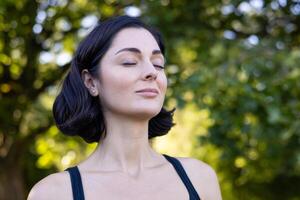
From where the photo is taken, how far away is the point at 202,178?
2.62 m

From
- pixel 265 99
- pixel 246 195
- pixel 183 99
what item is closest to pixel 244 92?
pixel 265 99

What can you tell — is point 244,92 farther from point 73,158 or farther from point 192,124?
point 192,124

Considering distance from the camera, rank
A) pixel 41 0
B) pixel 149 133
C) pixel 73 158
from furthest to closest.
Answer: pixel 73 158
pixel 41 0
pixel 149 133

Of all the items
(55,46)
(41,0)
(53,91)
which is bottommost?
(53,91)

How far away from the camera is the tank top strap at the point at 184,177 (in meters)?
2.50

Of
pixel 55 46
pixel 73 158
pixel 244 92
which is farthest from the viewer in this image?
pixel 73 158

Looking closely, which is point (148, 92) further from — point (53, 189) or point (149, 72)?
point (53, 189)

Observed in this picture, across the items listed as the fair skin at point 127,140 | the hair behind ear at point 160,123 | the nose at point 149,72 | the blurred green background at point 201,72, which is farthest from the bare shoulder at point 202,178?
the blurred green background at point 201,72

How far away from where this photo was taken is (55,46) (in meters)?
7.21

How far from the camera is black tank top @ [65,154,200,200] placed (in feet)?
7.75

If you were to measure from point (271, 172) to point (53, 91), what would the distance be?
2924 mm

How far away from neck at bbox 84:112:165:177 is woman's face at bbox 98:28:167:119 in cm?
6

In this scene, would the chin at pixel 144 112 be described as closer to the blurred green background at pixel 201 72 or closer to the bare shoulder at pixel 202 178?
the bare shoulder at pixel 202 178

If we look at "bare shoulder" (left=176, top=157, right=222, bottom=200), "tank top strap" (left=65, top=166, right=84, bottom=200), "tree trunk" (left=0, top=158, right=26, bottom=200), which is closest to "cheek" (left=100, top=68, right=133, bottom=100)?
"tank top strap" (left=65, top=166, right=84, bottom=200)
